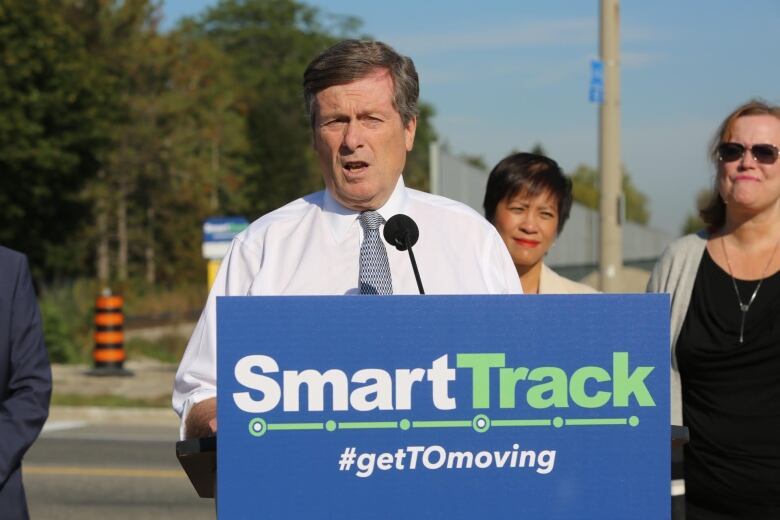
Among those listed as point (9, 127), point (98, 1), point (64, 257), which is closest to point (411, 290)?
point (9, 127)

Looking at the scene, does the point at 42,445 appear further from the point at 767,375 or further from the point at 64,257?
the point at 64,257

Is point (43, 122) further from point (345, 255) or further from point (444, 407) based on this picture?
point (444, 407)

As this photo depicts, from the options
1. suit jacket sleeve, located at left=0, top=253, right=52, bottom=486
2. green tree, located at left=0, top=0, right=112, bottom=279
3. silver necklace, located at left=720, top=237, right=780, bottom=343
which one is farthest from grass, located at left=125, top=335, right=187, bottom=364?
suit jacket sleeve, located at left=0, top=253, right=52, bottom=486

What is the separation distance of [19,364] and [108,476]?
796 centimetres

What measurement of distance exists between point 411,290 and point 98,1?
4433 cm

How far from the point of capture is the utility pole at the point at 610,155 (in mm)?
15133

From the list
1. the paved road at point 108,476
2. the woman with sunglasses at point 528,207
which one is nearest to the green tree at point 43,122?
the paved road at point 108,476

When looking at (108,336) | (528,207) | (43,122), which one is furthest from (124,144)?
(528,207)

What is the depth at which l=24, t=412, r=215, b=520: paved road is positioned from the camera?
9.66 m

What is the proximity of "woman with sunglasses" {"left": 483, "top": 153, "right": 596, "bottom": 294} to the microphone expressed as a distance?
1.89 m

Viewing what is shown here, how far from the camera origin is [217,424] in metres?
2.52

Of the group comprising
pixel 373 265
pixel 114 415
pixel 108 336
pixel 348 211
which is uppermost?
pixel 348 211

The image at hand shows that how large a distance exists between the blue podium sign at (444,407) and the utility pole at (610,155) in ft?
41.5

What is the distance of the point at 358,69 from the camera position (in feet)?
10.3
